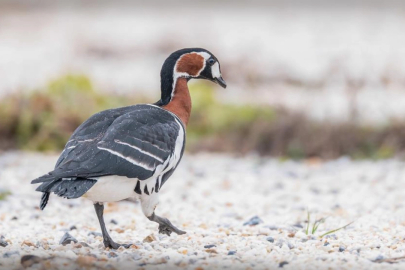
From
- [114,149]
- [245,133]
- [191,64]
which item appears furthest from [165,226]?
[245,133]

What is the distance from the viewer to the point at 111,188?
6.59 m

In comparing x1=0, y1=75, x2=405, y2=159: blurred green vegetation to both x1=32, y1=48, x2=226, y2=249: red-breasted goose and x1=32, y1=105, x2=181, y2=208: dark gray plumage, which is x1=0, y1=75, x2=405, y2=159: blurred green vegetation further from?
x1=32, y1=105, x2=181, y2=208: dark gray plumage

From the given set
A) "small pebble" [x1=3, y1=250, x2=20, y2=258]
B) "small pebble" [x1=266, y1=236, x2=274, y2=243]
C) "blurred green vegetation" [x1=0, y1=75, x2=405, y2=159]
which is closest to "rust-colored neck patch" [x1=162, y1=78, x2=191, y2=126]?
"small pebble" [x1=266, y1=236, x2=274, y2=243]

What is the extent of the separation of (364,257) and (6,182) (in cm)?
518

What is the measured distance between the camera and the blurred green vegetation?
12125 millimetres

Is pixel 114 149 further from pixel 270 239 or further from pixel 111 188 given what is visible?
pixel 270 239

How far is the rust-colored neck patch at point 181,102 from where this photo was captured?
25.2 feet

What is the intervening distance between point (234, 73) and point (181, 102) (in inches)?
323

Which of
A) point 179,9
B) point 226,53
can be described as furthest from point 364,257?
point 179,9

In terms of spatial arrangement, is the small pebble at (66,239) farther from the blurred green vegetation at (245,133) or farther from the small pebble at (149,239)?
the blurred green vegetation at (245,133)

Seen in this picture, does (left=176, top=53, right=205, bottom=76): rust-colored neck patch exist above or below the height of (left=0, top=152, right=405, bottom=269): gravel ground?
above

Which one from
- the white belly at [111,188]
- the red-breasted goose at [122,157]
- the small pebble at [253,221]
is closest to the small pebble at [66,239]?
the red-breasted goose at [122,157]

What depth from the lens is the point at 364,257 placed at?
633 centimetres

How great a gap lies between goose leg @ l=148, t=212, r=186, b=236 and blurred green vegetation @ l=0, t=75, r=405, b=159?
4.90 metres
